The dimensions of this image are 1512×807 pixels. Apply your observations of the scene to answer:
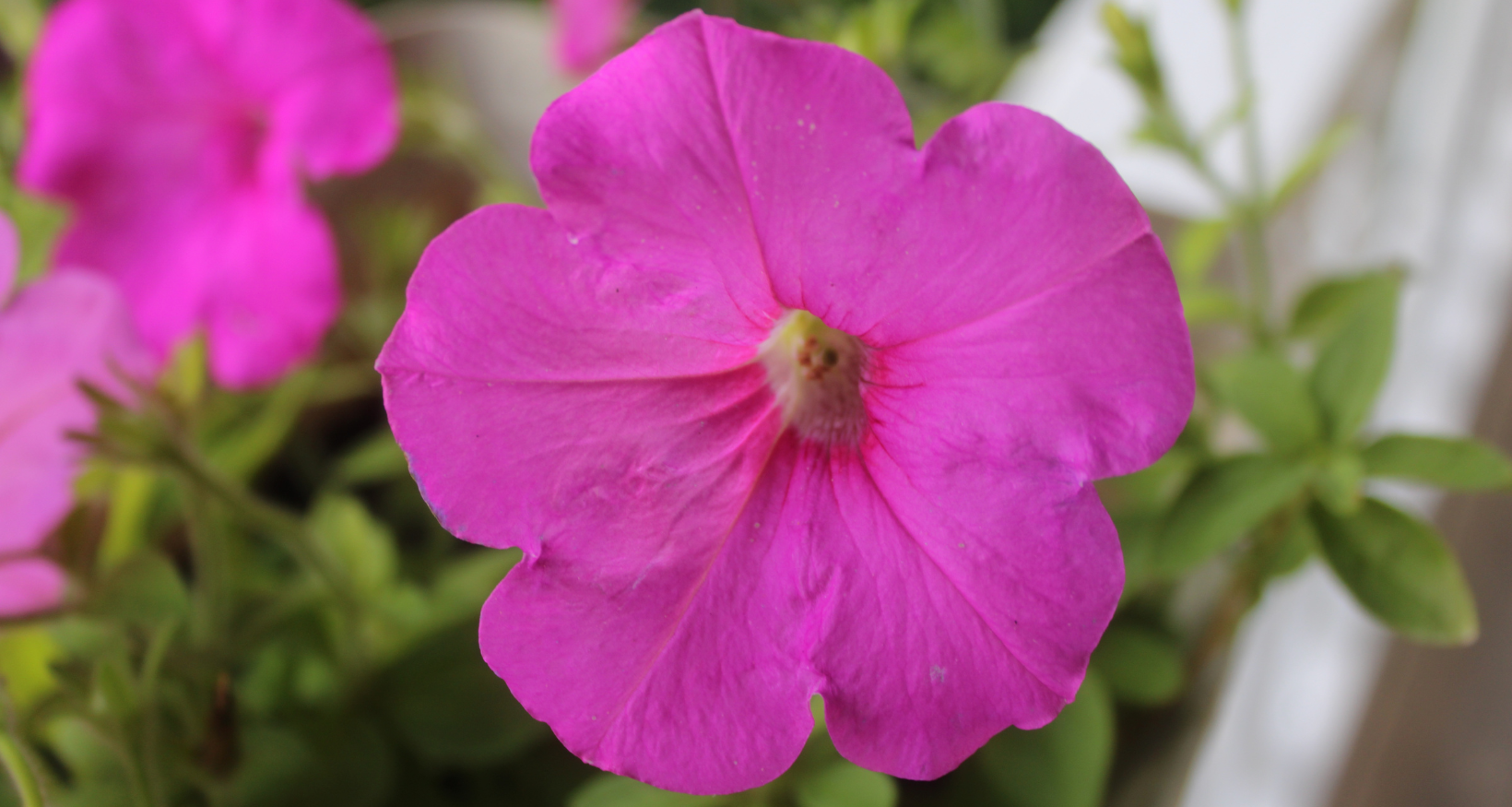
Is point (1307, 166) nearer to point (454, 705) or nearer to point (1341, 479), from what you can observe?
point (1341, 479)

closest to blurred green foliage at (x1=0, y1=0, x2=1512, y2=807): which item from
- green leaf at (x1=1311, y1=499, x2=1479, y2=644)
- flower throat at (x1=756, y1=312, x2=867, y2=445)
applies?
green leaf at (x1=1311, y1=499, x2=1479, y2=644)

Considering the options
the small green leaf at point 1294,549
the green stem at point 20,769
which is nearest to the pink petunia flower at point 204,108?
the green stem at point 20,769

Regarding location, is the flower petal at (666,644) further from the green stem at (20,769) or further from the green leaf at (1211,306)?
the green leaf at (1211,306)

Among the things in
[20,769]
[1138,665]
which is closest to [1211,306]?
[1138,665]

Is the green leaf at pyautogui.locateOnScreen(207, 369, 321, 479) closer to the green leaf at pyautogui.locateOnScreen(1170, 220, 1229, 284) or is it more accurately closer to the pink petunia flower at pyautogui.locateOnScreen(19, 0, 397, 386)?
the pink petunia flower at pyautogui.locateOnScreen(19, 0, 397, 386)

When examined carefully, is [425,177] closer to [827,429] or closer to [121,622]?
[121,622]

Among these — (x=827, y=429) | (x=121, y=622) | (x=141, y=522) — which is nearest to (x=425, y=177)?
(x=141, y=522)
